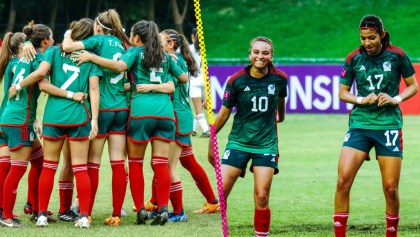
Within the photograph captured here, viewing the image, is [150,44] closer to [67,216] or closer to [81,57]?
[81,57]

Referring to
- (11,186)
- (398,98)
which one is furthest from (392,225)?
(11,186)

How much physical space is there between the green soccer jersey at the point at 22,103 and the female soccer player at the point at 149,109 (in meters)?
0.74

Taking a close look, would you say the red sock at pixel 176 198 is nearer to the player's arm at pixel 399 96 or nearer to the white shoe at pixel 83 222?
the white shoe at pixel 83 222

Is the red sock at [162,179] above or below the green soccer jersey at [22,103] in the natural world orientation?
below

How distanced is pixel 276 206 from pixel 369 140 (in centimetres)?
324

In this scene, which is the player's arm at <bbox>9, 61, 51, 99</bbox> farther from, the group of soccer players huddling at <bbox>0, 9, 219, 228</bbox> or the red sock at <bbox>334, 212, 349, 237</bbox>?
the red sock at <bbox>334, 212, 349, 237</bbox>

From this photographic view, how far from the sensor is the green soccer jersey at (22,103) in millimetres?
10945

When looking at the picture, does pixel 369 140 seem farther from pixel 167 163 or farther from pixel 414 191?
pixel 414 191

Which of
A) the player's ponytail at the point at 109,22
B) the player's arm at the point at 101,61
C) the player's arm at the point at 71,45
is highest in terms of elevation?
the player's ponytail at the point at 109,22

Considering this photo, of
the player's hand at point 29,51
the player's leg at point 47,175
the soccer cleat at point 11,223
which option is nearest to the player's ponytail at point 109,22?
the player's hand at point 29,51

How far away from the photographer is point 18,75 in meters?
10.9

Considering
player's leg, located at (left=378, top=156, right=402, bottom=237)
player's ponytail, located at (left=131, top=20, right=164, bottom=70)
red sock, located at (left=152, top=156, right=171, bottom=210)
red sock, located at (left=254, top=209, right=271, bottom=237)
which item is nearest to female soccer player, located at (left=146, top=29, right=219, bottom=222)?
red sock, located at (left=152, top=156, right=171, bottom=210)

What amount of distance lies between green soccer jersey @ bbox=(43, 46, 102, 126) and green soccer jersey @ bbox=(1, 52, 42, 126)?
0.32m

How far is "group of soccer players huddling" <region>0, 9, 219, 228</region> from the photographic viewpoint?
10.7m
